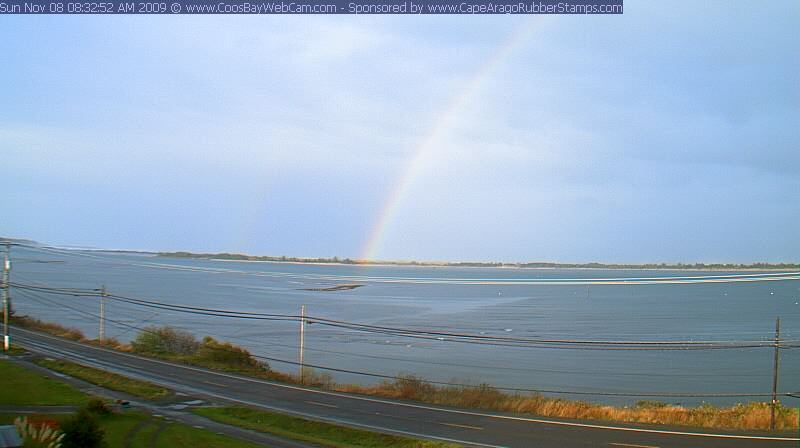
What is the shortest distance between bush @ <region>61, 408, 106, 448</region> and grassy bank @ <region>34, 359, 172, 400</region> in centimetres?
843

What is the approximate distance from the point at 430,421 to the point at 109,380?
41.0 feet

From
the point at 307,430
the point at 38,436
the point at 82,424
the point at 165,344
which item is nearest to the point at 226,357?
the point at 165,344

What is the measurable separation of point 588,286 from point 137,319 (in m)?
144

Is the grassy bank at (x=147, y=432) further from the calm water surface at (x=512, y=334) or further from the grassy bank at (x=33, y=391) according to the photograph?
the calm water surface at (x=512, y=334)

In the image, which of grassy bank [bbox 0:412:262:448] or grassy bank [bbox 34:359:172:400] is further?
grassy bank [bbox 34:359:172:400]

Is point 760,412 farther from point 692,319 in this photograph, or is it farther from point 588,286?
point 588,286

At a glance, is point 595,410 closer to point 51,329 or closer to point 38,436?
point 38,436

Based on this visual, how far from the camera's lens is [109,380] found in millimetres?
23688

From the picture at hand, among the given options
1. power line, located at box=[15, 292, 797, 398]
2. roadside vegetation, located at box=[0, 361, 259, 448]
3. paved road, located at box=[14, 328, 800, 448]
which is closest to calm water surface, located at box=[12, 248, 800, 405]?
power line, located at box=[15, 292, 797, 398]

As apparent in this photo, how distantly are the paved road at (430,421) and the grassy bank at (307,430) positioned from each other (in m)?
0.86

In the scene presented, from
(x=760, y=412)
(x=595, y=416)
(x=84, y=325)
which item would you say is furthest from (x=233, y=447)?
(x=84, y=325)

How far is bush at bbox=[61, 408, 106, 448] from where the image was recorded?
12.2 m

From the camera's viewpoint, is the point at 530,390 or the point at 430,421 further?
the point at 530,390

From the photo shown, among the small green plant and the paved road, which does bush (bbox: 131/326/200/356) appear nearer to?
the paved road
